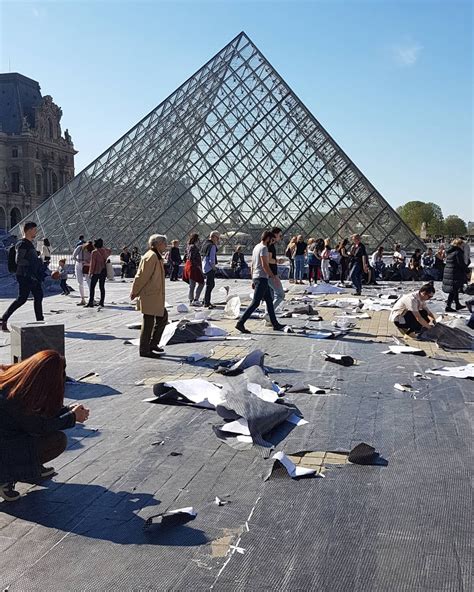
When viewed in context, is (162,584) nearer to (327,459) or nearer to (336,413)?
(327,459)

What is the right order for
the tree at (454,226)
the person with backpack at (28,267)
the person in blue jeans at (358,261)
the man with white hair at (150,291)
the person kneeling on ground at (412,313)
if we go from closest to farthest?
1. the man with white hair at (150,291)
2. the person kneeling on ground at (412,313)
3. the person with backpack at (28,267)
4. the person in blue jeans at (358,261)
5. the tree at (454,226)

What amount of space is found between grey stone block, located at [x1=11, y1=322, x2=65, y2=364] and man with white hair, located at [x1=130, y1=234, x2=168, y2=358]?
1.34 metres

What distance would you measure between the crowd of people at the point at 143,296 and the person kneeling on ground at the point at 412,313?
0.01m

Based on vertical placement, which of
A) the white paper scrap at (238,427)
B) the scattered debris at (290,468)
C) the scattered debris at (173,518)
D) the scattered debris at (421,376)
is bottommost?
the scattered debris at (173,518)

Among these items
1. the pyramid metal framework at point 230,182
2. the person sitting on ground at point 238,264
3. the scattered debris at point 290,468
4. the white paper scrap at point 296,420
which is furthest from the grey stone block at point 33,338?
the pyramid metal framework at point 230,182

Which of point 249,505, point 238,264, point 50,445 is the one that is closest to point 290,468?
point 249,505

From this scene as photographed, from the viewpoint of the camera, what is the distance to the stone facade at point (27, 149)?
85.5m

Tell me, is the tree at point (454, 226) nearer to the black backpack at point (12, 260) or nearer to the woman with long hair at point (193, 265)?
the woman with long hair at point (193, 265)

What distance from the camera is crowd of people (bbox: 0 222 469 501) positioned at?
3.40 meters

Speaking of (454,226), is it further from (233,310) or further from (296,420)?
(296,420)

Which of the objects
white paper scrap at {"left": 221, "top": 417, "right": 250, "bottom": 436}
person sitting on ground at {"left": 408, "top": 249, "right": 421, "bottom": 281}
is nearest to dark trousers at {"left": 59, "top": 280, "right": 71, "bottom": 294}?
person sitting on ground at {"left": 408, "top": 249, "right": 421, "bottom": 281}

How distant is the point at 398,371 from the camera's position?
6891 millimetres

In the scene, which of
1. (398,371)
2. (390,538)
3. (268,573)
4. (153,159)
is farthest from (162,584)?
(153,159)

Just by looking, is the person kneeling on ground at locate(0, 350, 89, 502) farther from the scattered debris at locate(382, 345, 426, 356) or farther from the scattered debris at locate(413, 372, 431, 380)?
the scattered debris at locate(382, 345, 426, 356)
